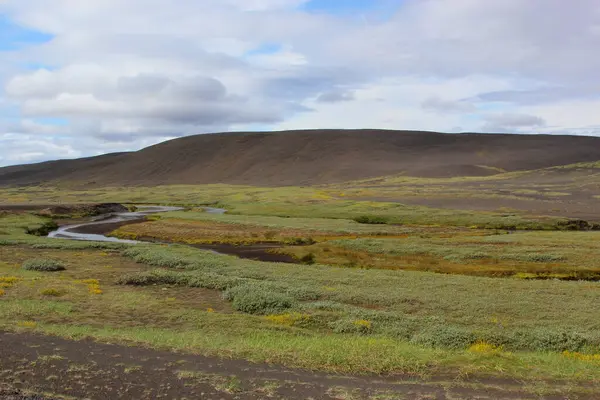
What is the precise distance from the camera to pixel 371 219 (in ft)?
259

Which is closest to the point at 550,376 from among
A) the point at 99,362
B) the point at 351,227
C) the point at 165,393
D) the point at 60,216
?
the point at 165,393

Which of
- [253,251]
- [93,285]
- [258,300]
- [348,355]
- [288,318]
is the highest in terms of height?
[348,355]

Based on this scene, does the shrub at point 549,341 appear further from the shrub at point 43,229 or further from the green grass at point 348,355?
the shrub at point 43,229

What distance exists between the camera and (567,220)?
70.2m

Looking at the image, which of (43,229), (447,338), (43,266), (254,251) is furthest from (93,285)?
(43,229)

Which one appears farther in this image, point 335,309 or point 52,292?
point 52,292

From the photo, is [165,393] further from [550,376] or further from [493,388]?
[550,376]

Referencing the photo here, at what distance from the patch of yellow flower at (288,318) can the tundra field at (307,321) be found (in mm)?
127

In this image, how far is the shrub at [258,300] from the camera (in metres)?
23.5

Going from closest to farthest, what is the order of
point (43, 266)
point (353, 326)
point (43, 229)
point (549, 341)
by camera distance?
point (549, 341) < point (353, 326) < point (43, 266) < point (43, 229)

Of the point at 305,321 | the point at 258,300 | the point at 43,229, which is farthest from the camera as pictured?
the point at 43,229

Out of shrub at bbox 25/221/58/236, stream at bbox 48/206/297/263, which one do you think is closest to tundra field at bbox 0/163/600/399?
stream at bbox 48/206/297/263

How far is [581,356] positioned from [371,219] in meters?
62.2

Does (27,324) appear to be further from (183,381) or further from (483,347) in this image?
(483,347)
